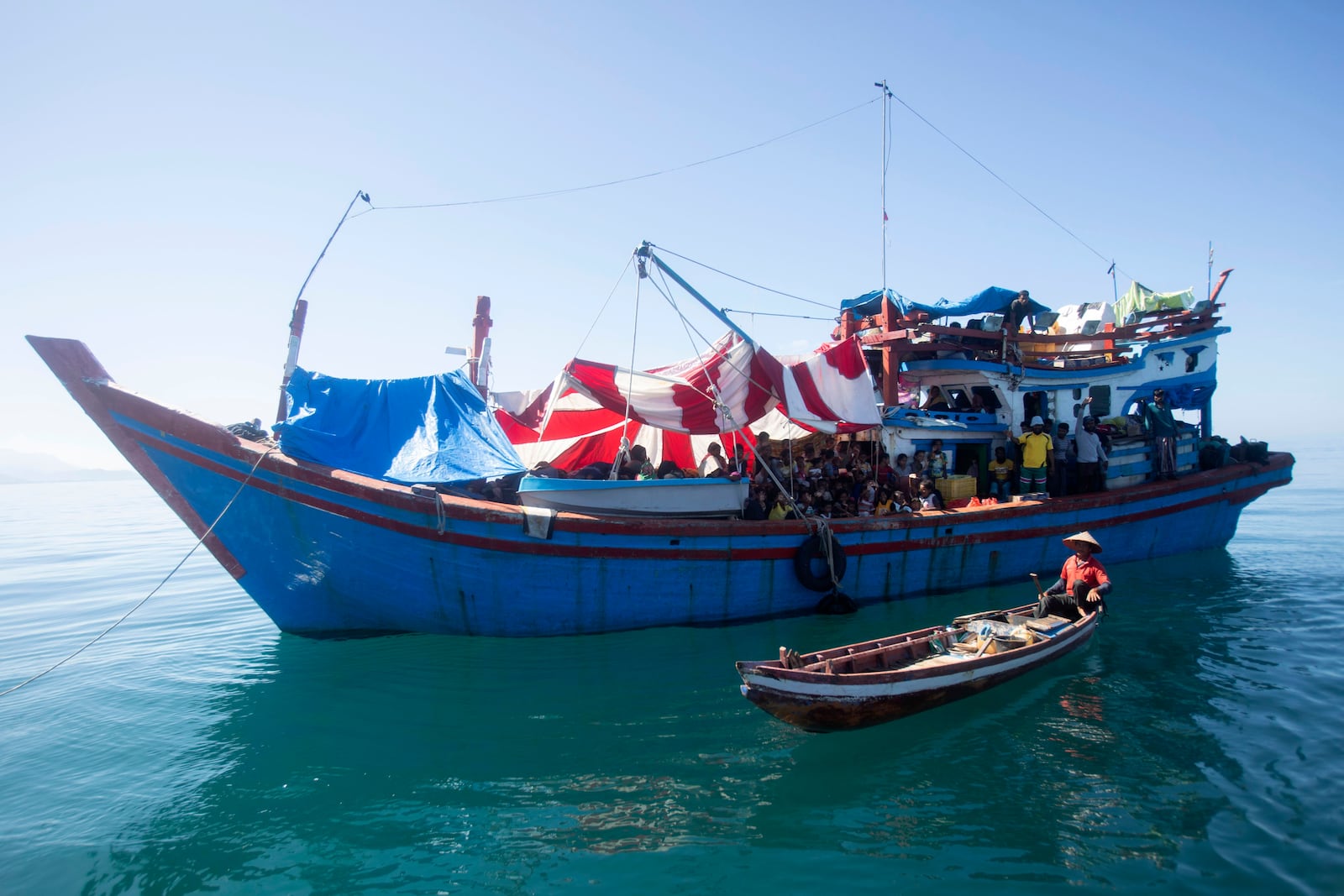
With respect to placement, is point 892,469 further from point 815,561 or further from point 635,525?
point 635,525

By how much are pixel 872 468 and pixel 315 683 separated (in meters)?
9.67

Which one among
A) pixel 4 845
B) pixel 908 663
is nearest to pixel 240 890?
pixel 4 845

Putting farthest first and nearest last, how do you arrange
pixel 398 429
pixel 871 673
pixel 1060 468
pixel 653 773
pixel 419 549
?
1. pixel 1060 468
2. pixel 398 429
3. pixel 419 549
4. pixel 871 673
5. pixel 653 773

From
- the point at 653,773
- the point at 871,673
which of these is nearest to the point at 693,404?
the point at 871,673

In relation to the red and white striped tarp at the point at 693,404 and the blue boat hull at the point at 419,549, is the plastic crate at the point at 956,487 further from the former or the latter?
the blue boat hull at the point at 419,549

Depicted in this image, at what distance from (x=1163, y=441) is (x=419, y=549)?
48.3 ft

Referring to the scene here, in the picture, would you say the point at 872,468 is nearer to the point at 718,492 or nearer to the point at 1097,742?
the point at 718,492

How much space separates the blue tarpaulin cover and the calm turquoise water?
8.48ft

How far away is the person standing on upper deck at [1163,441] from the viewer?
14352 mm

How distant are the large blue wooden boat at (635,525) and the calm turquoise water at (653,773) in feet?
2.38

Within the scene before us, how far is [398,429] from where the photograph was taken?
9438mm

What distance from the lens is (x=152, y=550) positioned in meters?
24.5

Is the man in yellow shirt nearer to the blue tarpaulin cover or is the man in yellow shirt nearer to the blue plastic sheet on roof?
the blue plastic sheet on roof

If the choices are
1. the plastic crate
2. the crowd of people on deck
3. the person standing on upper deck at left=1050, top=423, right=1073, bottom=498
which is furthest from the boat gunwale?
the person standing on upper deck at left=1050, top=423, right=1073, bottom=498
